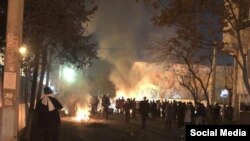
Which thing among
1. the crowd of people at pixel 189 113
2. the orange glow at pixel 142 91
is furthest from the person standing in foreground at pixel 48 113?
the orange glow at pixel 142 91

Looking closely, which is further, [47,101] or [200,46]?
[200,46]

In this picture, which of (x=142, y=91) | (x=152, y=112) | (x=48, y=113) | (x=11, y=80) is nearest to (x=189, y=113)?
(x=152, y=112)

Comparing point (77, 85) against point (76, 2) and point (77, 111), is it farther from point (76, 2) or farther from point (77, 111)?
point (76, 2)

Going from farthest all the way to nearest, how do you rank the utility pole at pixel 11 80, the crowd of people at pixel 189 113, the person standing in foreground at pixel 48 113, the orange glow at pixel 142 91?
the orange glow at pixel 142 91, the crowd of people at pixel 189 113, the person standing in foreground at pixel 48 113, the utility pole at pixel 11 80

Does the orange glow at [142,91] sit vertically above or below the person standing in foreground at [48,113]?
above

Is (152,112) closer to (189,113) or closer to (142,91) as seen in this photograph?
(189,113)

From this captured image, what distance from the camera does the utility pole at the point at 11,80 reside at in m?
9.44

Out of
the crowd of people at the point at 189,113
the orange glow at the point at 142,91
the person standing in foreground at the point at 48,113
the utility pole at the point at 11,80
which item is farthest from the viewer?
the orange glow at the point at 142,91

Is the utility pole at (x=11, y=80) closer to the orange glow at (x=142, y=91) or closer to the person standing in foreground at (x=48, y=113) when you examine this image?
the person standing in foreground at (x=48, y=113)

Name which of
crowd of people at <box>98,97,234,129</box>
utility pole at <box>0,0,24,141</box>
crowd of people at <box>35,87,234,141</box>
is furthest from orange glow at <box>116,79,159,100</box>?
utility pole at <box>0,0,24,141</box>

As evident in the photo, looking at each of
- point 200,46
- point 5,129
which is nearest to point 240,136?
point 5,129

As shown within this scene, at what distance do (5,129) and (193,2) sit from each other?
9.11 meters

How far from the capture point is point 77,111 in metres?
42.9

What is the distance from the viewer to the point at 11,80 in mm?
9453
